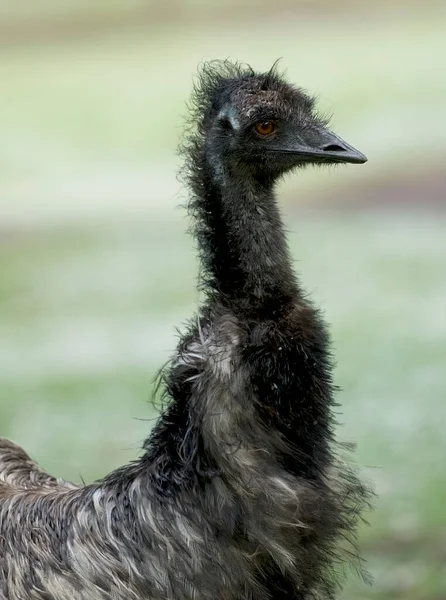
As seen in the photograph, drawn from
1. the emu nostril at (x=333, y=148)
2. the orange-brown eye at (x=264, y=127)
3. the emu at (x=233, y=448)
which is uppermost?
the orange-brown eye at (x=264, y=127)

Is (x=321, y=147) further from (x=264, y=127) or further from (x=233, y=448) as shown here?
(x=233, y=448)

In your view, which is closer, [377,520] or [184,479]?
[184,479]

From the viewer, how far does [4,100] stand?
148 inches

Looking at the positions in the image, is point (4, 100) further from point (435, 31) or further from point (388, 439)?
point (388, 439)

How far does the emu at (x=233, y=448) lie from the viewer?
2.00 meters

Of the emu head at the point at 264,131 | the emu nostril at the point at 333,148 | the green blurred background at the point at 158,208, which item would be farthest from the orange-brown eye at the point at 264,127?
the green blurred background at the point at 158,208

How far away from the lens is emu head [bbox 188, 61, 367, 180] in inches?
83.1

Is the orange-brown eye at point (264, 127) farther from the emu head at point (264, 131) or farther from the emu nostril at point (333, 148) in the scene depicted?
the emu nostril at point (333, 148)

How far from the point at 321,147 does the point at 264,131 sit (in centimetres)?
11

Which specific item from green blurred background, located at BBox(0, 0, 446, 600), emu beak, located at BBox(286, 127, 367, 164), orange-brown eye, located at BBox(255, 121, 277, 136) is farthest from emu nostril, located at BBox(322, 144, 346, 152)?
green blurred background, located at BBox(0, 0, 446, 600)

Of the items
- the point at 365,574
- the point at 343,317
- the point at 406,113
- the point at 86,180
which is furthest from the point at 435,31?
the point at 365,574

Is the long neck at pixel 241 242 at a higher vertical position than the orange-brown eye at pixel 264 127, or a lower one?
lower

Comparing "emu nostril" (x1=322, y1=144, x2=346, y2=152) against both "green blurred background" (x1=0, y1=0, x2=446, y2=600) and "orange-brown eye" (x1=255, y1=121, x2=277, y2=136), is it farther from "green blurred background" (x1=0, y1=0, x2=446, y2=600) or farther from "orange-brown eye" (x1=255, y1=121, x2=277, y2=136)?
"green blurred background" (x1=0, y1=0, x2=446, y2=600)

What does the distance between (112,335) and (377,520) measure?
39.7 inches
